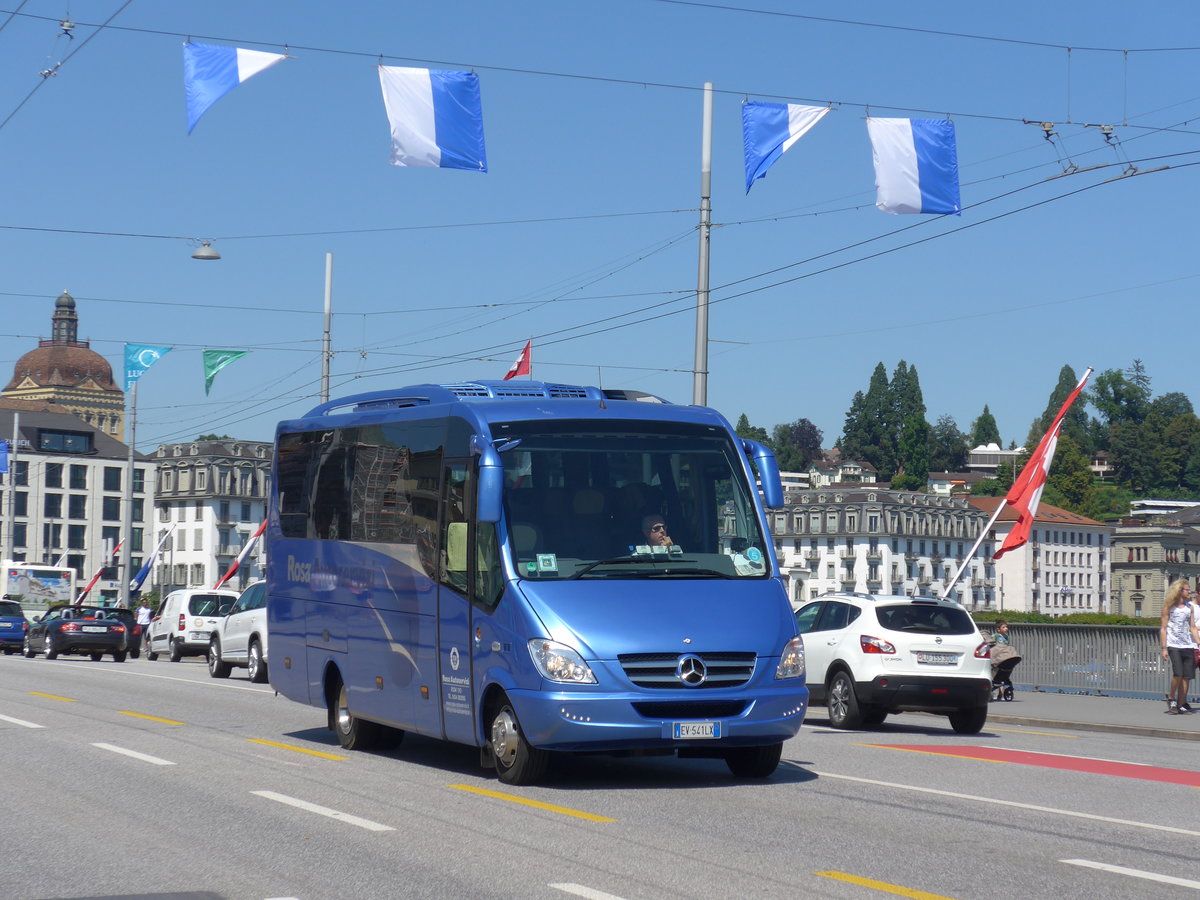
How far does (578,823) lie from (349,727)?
18.4ft

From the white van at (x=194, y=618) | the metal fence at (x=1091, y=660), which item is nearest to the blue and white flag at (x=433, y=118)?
the metal fence at (x=1091, y=660)

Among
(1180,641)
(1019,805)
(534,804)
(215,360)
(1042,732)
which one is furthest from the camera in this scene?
(215,360)

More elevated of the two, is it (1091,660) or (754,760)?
(754,760)

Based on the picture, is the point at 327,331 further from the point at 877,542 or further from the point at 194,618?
the point at 877,542

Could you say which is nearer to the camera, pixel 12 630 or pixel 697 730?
pixel 697 730

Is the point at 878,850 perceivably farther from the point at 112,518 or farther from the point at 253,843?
the point at 112,518

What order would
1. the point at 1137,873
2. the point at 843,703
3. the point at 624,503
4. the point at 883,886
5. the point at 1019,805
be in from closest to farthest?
the point at 883,886, the point at 1137,873, the point at 1019,805, the point at 624,503, the point at 843,703

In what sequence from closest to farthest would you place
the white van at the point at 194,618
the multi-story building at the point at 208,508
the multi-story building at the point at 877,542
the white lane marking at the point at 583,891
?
the white lane marking at the point at 583,891 → the white van at the point at 194,618 → the multi-story building at the point at 208,508 → the multi-story building at the point at 877,542

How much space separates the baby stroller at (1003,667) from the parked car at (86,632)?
22528mm

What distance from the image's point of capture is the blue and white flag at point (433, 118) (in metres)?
22.2

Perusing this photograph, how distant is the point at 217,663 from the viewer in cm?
3238

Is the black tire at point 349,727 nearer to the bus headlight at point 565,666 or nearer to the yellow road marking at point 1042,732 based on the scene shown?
the bus headlight at point 565,666

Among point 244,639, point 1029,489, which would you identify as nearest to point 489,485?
point 244,639

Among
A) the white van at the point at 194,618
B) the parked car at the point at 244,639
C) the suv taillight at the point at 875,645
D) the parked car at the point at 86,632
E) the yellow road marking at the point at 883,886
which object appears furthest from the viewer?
the parked car at the point at 86,632
